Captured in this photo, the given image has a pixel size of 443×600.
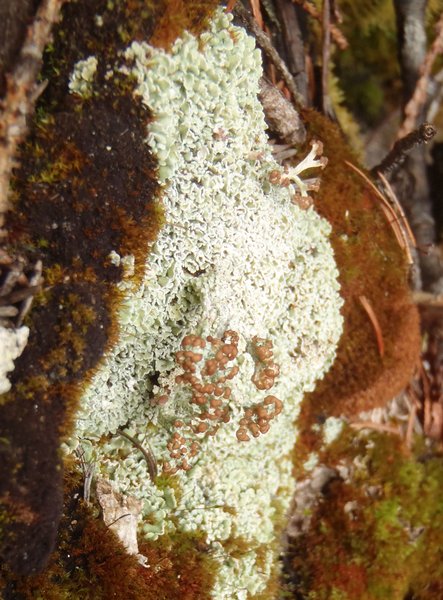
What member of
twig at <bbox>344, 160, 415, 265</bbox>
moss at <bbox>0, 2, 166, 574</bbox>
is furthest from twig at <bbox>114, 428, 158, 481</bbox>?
twig at <bbox>344, 160, 415, 265</bbox>

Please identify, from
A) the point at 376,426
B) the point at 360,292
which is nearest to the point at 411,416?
the point at 376,426

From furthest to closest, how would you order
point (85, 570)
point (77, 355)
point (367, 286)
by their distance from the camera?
point (367, 286) → point (85, 570) → point (77, 355)

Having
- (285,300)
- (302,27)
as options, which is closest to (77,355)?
(285,300)

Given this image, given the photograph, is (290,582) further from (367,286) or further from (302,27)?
(302,27)

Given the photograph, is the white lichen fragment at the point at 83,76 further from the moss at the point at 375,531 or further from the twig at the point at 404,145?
the moss at the point at 375,531

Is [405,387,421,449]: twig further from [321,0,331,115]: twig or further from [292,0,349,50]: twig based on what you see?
[292,0,349,50]: twig

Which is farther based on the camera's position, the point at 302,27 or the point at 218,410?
the point at 302,27
